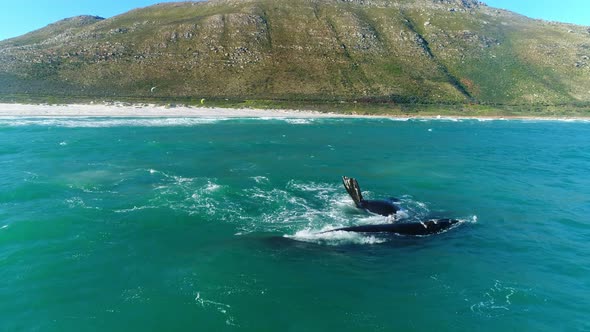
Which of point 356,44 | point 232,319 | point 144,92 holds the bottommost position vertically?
point 232,319

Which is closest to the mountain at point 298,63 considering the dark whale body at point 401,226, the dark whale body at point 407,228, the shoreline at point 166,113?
the shoreline at point 166,113

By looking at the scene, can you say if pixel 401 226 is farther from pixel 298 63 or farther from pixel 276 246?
pixel 298 63

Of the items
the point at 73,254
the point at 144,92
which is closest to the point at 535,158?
the point at 73,254

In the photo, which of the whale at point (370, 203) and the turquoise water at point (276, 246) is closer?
the turquoise water at point (276, 246)

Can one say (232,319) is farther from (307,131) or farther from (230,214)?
(307,131)

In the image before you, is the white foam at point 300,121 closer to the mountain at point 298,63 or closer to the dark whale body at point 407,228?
the mountain at point 298,63

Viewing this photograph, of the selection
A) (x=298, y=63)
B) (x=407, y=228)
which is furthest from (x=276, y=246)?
(x=298, y=63)
